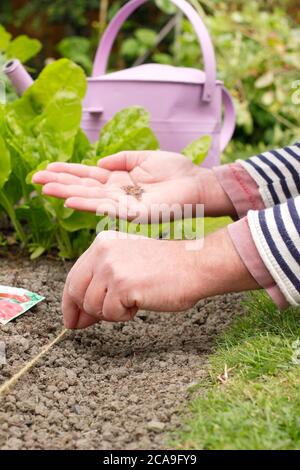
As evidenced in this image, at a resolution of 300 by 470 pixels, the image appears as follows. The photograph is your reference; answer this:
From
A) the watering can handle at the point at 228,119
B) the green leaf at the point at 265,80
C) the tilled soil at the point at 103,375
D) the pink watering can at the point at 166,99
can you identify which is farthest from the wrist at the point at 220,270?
the green leaf at the point at 265,80

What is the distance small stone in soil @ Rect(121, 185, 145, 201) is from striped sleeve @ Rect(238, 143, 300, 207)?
0.24 meters

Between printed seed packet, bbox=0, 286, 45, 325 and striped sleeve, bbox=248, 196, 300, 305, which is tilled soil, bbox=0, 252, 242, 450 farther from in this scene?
striped sleeve, bbox=248, 196, 300, 305

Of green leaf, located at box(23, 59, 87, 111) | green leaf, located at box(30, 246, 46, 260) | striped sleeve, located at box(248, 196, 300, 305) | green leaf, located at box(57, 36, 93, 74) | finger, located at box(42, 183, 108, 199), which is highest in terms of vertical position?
green leaf, located at box(23, 59, 87, 111)

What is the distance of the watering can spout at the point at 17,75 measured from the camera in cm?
178

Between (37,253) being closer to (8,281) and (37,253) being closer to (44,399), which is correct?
(8,281)

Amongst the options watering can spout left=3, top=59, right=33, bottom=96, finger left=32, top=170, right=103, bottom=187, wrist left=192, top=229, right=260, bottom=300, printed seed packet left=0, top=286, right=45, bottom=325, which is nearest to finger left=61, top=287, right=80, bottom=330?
printed seed packet left=0, top=286, right=45, bottom=325

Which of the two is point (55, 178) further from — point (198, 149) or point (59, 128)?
point (198, 149)

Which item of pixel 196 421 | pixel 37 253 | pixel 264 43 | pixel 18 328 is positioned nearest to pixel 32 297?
pixel 18 328

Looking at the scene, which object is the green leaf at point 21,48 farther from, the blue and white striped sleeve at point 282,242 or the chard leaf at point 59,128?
the blue and white striped sleeve at point 282,242

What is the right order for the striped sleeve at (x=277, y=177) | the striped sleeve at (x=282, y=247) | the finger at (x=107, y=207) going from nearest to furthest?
the striped sleeve at (x=282, y=247) < the finger at (x=107, y=207) < the striped sleeve at (x=277, y=177)

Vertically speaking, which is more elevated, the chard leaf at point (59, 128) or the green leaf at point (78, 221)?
the chard leaf at point (59, 128)

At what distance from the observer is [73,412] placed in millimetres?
970

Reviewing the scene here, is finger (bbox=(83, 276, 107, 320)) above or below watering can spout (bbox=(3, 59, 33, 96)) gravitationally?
below

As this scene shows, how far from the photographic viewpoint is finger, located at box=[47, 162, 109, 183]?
1.44m
